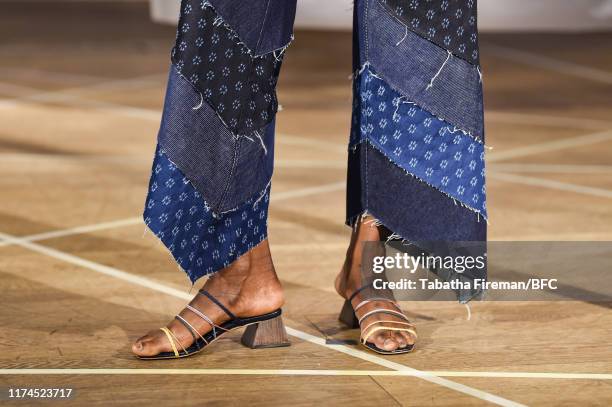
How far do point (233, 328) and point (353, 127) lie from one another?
10.9 inches

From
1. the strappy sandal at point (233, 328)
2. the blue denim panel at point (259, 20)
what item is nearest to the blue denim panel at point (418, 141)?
the blue denim panel at point (259, 20)

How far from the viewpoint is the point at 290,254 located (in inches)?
69.3

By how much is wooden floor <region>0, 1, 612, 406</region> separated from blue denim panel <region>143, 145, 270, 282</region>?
0.11 m

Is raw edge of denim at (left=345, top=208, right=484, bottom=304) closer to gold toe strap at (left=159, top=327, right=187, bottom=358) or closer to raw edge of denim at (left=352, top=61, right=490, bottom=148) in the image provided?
raw edge of denim at (left=352, top=61, right=490, bottom=148)

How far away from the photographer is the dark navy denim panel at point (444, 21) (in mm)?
1319

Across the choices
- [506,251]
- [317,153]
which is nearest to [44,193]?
[317,153]

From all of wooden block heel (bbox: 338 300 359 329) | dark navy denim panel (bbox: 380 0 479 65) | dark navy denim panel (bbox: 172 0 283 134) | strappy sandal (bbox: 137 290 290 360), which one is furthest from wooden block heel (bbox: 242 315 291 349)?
dark navy denim panel (bbox: 380 0 479 65)

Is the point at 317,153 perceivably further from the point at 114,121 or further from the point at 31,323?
the point at 31,323

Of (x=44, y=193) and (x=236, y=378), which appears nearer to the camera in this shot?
(x=236, y=378)

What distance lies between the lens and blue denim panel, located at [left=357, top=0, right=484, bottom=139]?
52.0 inches

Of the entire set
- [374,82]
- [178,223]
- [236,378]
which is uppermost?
[374,82]

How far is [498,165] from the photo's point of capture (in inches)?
94.6

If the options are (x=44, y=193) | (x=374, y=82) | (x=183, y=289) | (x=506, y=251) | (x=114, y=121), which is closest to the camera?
(x=374, y=82)

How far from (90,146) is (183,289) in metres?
1.11
